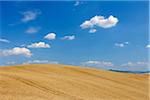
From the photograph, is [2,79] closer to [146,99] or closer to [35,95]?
[35,95]

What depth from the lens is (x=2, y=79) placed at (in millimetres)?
27109

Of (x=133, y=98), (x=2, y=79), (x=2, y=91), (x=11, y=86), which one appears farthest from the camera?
(x=133, y=98)

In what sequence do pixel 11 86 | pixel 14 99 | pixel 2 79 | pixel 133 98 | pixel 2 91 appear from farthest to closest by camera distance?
pixel 133 98, pixel 2 79, pixel 11 86, pixel 2 91, pixel 14 99

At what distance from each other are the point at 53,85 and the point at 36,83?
5.63 ft

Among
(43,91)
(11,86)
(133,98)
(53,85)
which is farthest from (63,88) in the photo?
(133,98)

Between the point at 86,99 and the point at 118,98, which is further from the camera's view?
the point at 118,98

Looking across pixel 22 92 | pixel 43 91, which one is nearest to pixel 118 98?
pixel 43 91

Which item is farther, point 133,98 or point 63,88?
point 133,98

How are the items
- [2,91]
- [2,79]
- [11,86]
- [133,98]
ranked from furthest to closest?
[133,98], [2,79], [11,86], [2,91]

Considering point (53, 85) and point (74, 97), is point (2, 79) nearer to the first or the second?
point (53, 85)

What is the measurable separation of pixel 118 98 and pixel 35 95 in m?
8.91

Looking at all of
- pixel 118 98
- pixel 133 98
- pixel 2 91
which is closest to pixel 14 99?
pixel 2 91

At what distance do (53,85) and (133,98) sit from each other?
842 centimetres

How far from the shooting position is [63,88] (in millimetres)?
27859
